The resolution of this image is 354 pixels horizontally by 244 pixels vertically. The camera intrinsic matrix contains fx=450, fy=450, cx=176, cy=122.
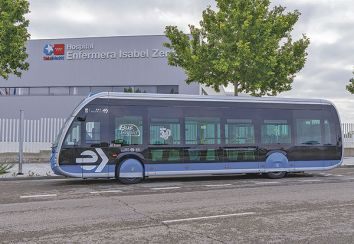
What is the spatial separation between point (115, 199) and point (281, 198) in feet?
13.3

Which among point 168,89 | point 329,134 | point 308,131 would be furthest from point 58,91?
point 329,134

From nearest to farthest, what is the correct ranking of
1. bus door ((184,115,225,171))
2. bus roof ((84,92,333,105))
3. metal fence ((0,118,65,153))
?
1. bus roof ((84,92,333,105))
2. bus door ((184,115,225,171))
3. metal fence ((0,118,65,153))

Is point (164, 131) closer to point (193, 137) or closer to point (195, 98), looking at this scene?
point (193, 137)

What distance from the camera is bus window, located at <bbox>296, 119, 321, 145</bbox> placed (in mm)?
16891

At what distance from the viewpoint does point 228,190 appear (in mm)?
12711

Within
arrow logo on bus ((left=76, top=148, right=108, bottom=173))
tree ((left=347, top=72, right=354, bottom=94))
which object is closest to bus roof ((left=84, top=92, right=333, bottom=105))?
arrow logo on bus ((left=76, top=148, right=108, bottom=173))

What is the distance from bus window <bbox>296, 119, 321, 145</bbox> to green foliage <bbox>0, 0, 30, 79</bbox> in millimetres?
12926

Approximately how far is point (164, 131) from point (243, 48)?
9909 mm

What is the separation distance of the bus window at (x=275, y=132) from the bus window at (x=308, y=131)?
445 millimetres

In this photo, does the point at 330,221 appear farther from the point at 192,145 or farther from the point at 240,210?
the point at 192,145

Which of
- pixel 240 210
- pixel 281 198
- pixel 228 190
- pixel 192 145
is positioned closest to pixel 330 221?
pixel 240 210

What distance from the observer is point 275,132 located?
54.7 ft

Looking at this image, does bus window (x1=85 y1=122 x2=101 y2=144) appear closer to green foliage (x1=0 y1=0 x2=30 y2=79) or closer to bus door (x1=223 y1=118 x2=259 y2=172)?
bus door (x1=223 y1=118 x2=259 y2=172)

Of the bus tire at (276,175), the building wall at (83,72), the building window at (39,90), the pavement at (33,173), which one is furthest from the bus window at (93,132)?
the building window at (39,90)
